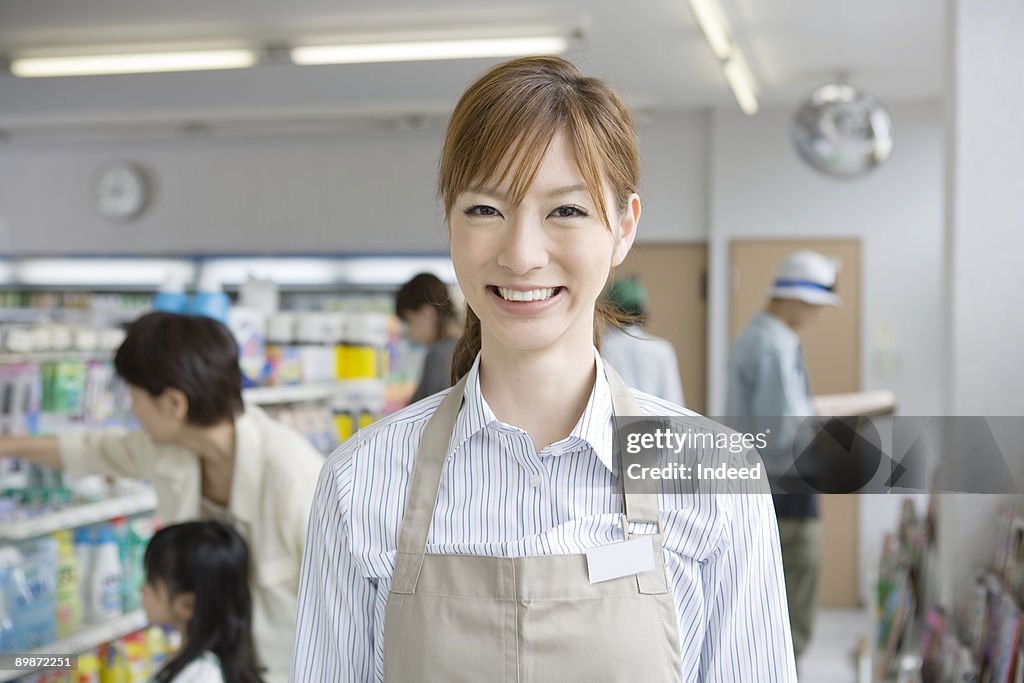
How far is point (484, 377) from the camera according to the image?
1.31 m

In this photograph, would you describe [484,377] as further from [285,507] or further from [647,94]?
[647,94]

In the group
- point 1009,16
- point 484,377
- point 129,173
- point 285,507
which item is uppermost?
point 129,173

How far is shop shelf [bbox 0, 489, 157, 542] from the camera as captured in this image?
2.84 metres

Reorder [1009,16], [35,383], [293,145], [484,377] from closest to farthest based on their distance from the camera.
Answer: [484,377] → [1009,16] → [35,383] → [293,145]

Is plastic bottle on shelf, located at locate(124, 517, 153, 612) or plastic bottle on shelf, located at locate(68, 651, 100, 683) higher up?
plastic bottle on shelf, located at locate(124, 517, 153, 612)

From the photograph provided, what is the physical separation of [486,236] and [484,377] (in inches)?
8.9

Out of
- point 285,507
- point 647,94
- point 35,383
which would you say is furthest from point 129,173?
point 285,507

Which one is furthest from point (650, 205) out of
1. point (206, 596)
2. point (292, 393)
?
point (206, 596)

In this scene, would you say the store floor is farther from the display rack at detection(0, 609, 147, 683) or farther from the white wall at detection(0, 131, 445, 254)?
the white wall at detection(0, 131, 445, 254)

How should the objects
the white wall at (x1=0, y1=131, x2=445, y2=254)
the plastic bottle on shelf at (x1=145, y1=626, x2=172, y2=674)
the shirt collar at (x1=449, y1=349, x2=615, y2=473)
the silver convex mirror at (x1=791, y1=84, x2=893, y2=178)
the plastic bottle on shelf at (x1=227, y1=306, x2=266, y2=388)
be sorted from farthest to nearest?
the white wall at (x1=0, y1=131, x2=445, y2=254), the silver convex mirror at (x1=791, y1=84, x2=893, y2=178), the plastic bottle on shelf at (x1=227, y1=306, x2=266, y2=388), the plastic bottle on shelf at (x1=145, y1=626, x2=172, y2=674), the shirt collar at (x1=449, y1=349, x2=615, y2=473)

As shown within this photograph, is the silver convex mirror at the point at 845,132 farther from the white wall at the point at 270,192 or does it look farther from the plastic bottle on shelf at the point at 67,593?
the plastic bottle on shelf at the point at 67,593

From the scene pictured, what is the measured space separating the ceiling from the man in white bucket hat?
156 cm

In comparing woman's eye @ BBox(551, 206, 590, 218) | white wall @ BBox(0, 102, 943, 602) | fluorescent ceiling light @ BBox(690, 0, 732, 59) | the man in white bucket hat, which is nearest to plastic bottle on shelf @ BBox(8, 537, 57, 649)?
woman's eye @ BBox(551, 206, 590, 218)

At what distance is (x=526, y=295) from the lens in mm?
1159
